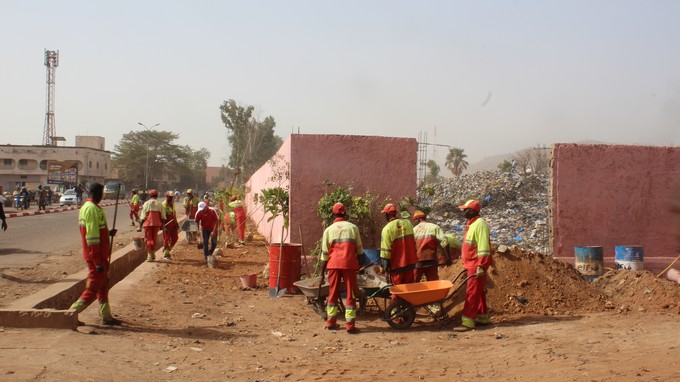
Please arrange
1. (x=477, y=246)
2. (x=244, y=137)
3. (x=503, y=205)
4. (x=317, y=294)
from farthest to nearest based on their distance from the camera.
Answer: (x=244, y=137) → (x=503, y=205) → (x=317, y=294) → (x=477, y=246)

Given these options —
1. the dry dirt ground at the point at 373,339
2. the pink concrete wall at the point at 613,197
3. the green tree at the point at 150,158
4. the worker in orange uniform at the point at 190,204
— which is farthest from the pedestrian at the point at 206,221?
the green tree at the point at 150,158

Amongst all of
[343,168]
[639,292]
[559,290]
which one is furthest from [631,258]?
[343,168]

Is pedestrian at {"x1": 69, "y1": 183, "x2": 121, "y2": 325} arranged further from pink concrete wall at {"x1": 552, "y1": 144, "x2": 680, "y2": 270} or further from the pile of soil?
pink concrete wall at {"x1": 552, "y1": 144, "x2": 680, "y2": 270}

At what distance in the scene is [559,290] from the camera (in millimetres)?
9289

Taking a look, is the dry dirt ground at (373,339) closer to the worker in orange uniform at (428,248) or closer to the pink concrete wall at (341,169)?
the worker in orange uniform at (428,248)

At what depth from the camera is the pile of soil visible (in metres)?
8.92

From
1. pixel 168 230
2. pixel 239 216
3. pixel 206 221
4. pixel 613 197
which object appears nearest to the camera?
pixel 613 197

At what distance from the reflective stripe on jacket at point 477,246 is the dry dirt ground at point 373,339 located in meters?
0.84

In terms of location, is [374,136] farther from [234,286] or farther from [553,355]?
[553,355]

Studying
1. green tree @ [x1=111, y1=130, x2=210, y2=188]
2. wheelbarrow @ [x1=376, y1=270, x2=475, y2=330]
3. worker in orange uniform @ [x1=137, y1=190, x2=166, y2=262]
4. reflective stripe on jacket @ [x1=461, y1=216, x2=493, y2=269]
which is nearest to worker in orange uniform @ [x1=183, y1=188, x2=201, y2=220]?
worker in orange uniform @ [x1=137, y1=190, x2=166, y2=262]

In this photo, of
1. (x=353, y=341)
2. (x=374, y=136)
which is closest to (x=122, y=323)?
(x=353, y=341)

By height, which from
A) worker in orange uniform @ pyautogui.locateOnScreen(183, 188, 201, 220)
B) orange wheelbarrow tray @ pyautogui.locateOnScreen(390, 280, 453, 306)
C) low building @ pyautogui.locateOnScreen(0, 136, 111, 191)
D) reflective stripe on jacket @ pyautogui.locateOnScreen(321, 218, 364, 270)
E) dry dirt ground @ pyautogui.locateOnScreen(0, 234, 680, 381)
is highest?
low building @ pyautogui.locateOnScreen(0, 136, 111, 191)

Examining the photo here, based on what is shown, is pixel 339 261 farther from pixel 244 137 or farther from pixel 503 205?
pixel 244 137

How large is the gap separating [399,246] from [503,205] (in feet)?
35.4
